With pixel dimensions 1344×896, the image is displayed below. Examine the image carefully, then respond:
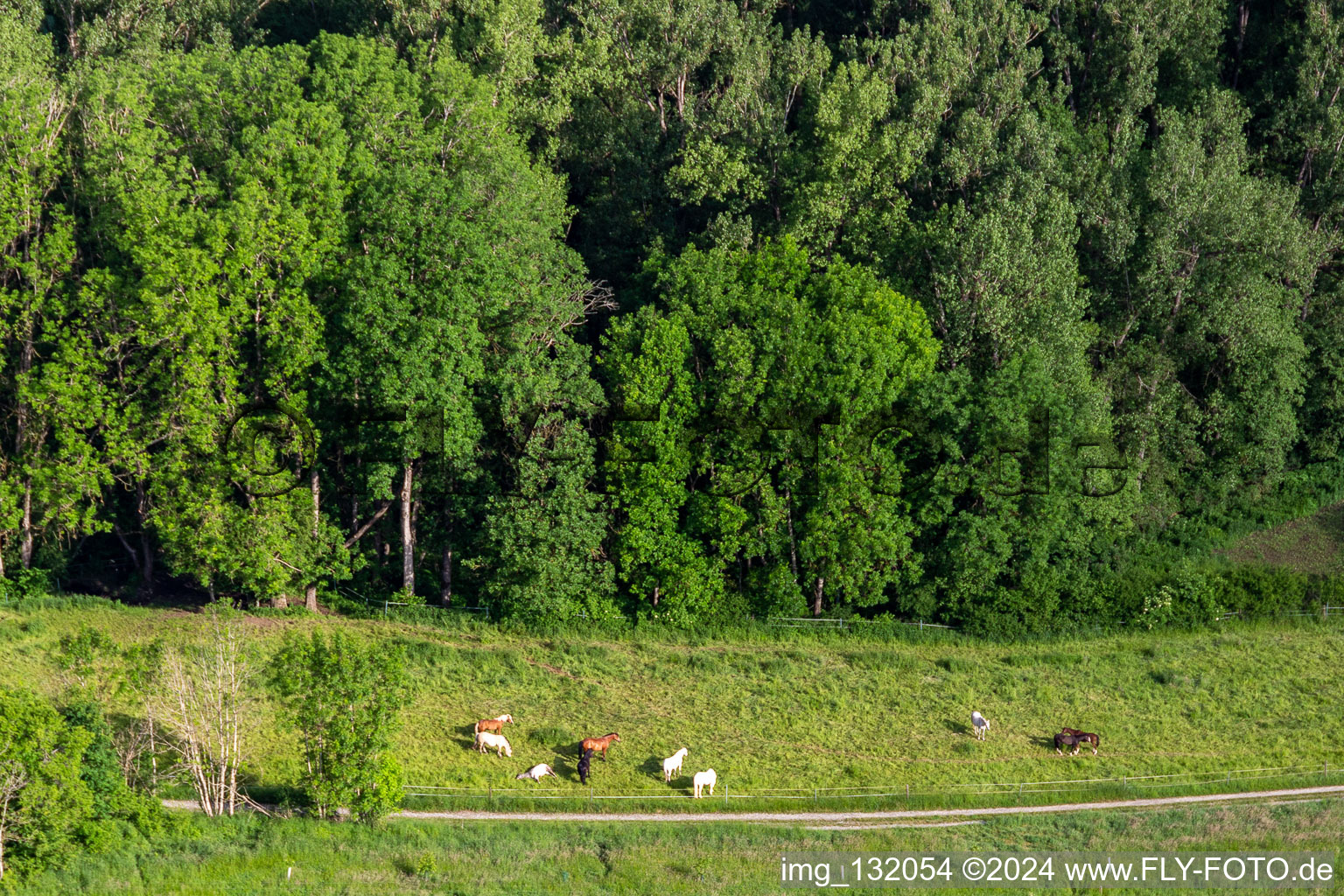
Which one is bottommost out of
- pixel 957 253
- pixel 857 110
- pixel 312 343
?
pixel 312 343

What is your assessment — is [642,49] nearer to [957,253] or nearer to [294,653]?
[957,253]

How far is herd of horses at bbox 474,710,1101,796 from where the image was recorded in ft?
197

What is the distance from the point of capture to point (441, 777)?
59.5 m

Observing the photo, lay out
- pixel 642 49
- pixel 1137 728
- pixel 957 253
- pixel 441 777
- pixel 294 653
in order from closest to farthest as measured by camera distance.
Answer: pixel 294 653
pixel 441 777
pixel 1137 728
pixel 957 253
pixel 642 49

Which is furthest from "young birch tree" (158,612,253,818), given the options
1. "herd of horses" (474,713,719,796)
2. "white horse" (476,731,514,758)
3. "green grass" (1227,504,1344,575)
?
"green grass" (1227,504,1344,575)

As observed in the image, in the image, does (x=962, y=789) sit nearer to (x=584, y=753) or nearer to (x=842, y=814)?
(x=842, y=814)

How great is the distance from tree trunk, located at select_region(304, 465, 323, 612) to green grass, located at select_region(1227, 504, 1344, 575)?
40.9 meters

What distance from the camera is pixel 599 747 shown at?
61156mm

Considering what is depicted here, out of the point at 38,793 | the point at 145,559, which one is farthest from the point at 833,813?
the point at 145,559

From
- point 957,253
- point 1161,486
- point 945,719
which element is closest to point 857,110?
point 957,253

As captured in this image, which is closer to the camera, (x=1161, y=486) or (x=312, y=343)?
(x=312, y=343)

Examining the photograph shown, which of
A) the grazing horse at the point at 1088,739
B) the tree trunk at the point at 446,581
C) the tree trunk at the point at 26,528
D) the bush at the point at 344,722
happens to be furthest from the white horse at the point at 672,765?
the tree trunk at the point at 26,528

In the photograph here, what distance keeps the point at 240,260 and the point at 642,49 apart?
78.5ft

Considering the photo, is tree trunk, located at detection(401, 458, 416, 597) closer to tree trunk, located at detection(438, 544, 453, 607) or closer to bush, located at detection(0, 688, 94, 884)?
tree trunk, located at detection(438, 544, 453, 607)
